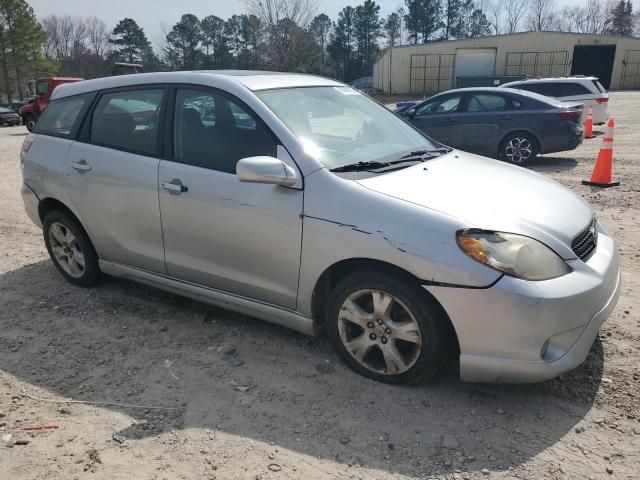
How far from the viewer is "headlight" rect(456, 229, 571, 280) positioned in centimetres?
258

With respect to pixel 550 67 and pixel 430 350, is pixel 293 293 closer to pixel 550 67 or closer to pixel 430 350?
pixel 430 350

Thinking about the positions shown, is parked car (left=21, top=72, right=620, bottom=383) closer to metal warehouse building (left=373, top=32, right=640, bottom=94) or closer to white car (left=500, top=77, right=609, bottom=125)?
white car (left=500, top=77, right=609, bottom=125)

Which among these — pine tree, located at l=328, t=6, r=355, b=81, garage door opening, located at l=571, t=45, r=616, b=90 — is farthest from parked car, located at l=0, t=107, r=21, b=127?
pine tree, located at l=328, t=6, r=355, b=81

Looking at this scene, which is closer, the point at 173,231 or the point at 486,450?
the point at 486,450

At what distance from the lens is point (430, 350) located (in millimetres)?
2822

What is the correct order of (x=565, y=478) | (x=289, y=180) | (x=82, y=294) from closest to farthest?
(x=565, y=478)
(x=289, y=180)
(x=82, y=294)

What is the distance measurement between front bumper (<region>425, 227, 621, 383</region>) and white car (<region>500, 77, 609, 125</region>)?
12666 mm

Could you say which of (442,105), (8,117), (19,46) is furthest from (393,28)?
(442,105)

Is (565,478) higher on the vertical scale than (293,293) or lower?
lower

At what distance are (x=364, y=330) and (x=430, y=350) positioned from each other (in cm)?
40

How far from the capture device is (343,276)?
313 cm

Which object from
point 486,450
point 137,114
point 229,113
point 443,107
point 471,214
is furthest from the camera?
point 443,107

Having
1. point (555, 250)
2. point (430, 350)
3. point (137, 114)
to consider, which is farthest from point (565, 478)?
point (137, 114)

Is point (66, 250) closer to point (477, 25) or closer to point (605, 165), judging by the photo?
point (605, 165)
